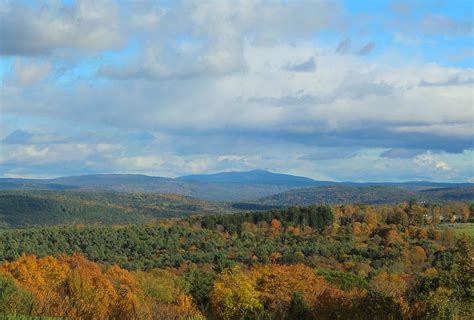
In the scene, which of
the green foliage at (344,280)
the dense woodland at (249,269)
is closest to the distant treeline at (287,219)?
the dense woodland at (249,269)

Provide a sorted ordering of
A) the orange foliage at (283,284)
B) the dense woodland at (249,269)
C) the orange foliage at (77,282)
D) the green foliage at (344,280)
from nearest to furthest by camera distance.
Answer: the dense woodland at (249,269), the orange foliage at (77,282), the orange foliage at (283,284), the green foliage at (344,280)

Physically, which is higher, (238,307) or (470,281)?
(470,281)

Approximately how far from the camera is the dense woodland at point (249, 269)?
130 feet

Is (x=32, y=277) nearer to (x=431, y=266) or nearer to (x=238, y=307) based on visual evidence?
(x=238, y=307)

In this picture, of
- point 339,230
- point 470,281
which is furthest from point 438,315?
point 339,230

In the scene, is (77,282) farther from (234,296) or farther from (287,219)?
(287,219)

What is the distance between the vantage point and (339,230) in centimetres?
18212

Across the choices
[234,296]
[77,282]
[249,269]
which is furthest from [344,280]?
[77,282]

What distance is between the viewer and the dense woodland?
39.7m

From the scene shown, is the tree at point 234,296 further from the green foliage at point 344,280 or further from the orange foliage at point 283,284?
the green foliage at point 344,280

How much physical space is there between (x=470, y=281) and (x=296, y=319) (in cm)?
2059

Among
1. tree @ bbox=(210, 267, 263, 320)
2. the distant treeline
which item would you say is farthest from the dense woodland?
the distant treeline

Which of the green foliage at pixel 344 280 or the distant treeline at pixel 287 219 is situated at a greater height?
the distant treeline at pixel 287 219

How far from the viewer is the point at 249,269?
431 ft
